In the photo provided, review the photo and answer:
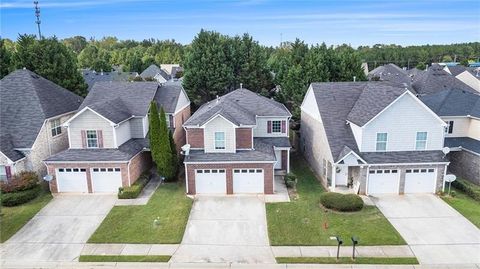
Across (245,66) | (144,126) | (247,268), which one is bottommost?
(247,268)

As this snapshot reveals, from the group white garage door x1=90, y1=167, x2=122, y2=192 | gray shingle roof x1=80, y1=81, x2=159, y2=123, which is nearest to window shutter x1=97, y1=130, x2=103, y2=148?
gray shingle roof x1=80, y1=81, x2=159, y2=123

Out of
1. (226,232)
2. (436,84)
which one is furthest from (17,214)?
(436,84)

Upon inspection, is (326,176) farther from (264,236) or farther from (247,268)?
(247,268)

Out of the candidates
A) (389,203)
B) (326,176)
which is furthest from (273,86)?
(389,203)

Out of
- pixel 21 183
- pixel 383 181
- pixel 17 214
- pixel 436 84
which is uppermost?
pixel 436 84

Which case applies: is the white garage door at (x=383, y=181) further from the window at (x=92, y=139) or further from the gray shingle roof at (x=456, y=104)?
the window at (x=92, y=139)

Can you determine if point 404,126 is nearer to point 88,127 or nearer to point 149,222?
point 149,222
